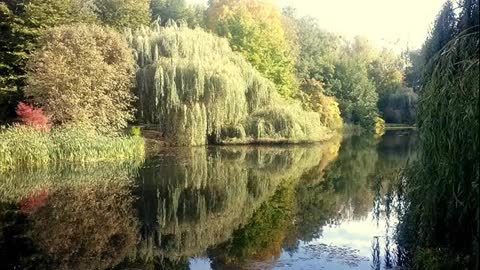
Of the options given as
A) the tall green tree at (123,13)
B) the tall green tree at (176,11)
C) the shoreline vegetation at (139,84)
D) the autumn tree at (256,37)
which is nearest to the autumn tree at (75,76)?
the shoreline vegetation at (139,84)

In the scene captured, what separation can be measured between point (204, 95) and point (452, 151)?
2196 cm

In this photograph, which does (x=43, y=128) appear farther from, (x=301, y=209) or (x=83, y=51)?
(x=301, y=209)

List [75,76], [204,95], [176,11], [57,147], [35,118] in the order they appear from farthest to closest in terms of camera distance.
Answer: [176,11] < [204,95] < [75,76] < [35,118] < [57,147]

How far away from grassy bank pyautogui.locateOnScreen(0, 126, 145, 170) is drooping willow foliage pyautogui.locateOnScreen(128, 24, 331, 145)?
4323mm

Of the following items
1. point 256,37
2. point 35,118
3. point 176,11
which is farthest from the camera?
point 176,11

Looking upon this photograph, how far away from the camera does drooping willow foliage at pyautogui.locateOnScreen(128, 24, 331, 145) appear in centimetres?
2684

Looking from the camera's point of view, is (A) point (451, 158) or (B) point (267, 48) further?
(B) point (267, 48)

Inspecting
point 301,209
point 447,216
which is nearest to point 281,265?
point 447,216

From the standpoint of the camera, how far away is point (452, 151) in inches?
237

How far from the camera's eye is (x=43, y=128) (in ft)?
69.2

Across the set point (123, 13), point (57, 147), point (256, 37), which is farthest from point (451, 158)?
point (123, 13)

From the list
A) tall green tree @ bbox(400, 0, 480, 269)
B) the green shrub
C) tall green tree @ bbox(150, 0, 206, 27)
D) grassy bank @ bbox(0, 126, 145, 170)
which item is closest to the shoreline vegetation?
grassy bank @ bbox(0, 126, 145, 170)

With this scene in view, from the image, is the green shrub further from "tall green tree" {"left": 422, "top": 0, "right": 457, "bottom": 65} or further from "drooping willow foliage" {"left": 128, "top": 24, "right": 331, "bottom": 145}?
"tall green tree" {"left": 422, "top": 0, "right": 457, "bottom": 65}

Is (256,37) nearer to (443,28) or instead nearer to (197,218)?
(197,218)
